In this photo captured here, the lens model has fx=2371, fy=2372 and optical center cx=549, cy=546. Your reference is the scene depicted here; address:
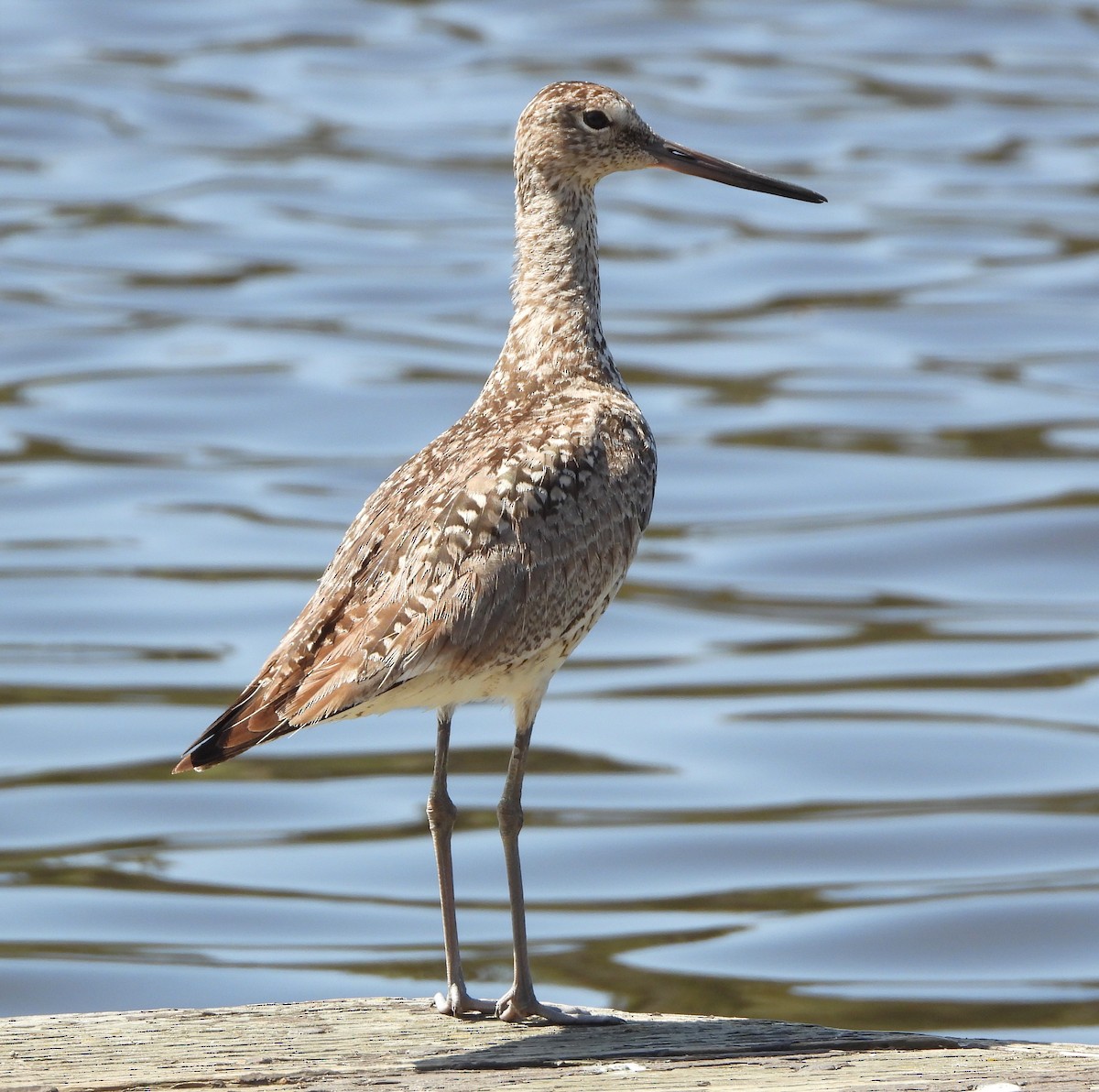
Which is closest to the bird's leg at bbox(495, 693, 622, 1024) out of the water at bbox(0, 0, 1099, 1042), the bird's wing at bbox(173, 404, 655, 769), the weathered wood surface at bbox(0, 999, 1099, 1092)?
the weathered wood surface at bbox(0, 999, 1099, 1092)

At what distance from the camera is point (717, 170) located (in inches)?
353

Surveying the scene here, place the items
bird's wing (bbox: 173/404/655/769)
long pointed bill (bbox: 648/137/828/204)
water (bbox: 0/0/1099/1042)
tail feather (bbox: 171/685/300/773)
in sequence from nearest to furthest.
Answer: tail feather (bbox: 171/685/300/773), bird's wing (bbox: 173/404/655/769), long pointed bill (bbox: 648/137/828/204), water (bbox: 0/0/1099/1042)

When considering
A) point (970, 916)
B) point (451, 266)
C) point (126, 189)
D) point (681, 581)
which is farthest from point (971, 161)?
point (970, 916)

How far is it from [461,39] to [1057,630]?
66.5 feet

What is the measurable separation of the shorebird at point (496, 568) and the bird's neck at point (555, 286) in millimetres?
11

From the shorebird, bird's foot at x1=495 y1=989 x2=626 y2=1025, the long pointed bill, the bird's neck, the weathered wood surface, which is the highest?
the long pointed bill

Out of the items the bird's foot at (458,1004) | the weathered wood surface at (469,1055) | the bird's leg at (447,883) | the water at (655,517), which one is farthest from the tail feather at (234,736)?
the water at (655,517)

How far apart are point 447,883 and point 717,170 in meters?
2.92

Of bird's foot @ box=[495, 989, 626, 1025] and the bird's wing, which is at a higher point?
the bird's wing

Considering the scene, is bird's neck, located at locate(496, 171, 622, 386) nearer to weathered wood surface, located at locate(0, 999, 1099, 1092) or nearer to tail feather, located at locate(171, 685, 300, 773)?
tail feather, located at locate(171, 685, 300, 773)

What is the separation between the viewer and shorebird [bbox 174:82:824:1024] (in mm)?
7117

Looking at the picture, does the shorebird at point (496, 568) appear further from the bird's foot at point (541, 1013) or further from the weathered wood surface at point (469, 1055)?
the weathered wood surface at point (469, 1055)

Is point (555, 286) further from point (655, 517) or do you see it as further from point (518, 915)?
point (655, 517)

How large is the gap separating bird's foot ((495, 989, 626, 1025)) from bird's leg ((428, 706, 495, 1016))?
0.29ft
